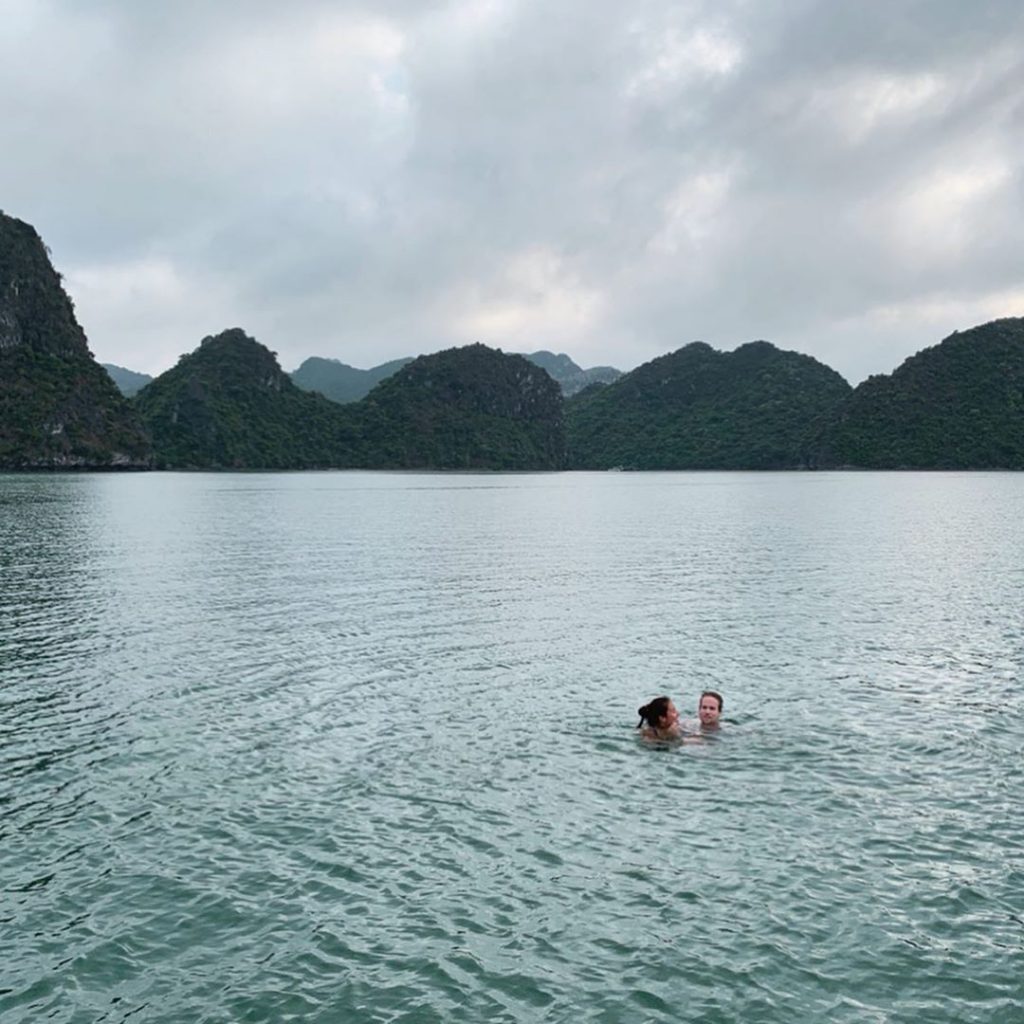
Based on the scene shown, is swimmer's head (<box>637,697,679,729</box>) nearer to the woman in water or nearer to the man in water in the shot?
the woman in water

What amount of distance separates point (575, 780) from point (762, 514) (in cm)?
10697

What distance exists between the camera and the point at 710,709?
24.4 m

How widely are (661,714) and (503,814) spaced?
632 centimetres

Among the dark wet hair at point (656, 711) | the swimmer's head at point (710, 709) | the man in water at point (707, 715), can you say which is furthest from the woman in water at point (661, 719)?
the swimmer's head at point (710, 709)

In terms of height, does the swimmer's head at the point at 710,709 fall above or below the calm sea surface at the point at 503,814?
above

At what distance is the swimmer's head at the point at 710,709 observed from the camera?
2441cm

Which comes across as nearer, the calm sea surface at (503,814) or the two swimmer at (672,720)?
the calm sea surface at (503,814)

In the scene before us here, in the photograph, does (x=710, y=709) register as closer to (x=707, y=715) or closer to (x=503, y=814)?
(x=707, y=715)

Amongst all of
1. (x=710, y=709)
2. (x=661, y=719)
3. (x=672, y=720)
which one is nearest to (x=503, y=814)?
(x=661, y=719)

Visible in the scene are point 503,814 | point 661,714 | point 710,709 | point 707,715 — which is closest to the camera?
point 503,814

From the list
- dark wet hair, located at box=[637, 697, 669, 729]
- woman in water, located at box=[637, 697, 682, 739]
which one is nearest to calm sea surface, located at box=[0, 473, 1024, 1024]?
woman in water, located at box=[637, 697, 682, 739]

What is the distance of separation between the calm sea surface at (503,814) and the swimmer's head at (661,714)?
85 cm

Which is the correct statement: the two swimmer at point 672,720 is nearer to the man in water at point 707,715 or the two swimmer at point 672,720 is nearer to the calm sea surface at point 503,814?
the man in water at point 707,715

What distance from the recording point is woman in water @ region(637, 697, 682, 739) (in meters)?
23.5
